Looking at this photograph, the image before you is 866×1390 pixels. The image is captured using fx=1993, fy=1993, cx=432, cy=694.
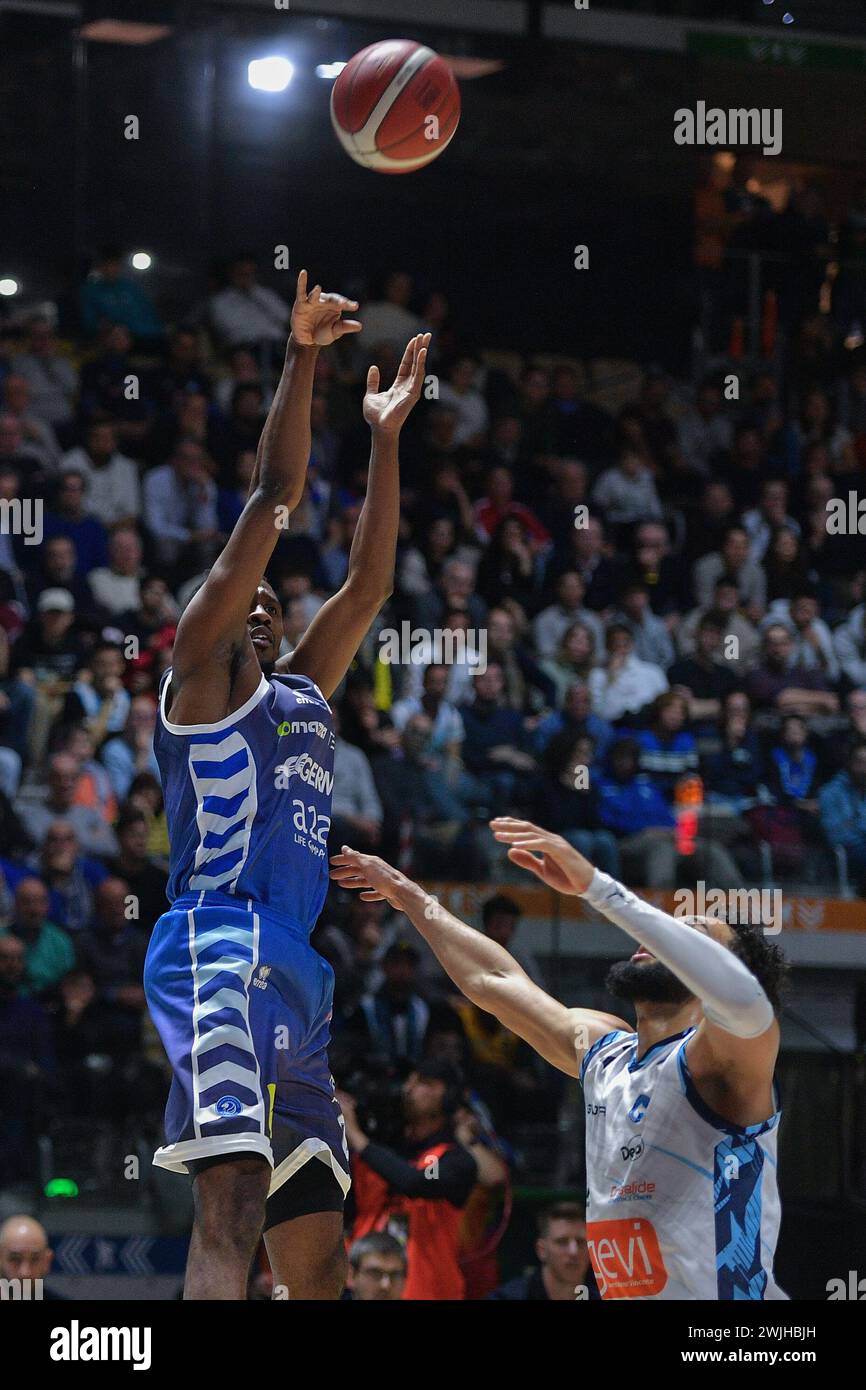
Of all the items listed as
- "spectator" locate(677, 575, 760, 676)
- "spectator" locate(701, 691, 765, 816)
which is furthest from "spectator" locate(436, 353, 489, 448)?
"spectator" locate(701, 691, 765, 816)

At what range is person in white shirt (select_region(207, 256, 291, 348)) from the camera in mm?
13352

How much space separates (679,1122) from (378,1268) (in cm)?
282

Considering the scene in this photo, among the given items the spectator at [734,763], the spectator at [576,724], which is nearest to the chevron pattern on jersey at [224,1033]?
the spectator at [576,724]

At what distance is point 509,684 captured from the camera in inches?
427

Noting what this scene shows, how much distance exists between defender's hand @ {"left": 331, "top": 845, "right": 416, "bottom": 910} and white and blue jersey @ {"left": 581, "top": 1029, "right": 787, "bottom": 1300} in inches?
34.9

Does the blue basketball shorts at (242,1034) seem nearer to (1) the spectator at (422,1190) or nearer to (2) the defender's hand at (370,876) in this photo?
(2) the defender's hand at (370,876)

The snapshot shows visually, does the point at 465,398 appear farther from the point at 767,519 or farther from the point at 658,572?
the point at 767,519

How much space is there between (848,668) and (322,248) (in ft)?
19.0

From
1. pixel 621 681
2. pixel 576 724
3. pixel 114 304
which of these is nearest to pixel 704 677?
pixel 621 681

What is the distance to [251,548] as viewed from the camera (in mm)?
4750

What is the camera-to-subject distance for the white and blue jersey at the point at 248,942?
4.60 meters

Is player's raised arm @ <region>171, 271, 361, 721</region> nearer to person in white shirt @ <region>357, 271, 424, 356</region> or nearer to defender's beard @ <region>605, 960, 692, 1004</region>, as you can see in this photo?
defender's beard @ <region>605, 960, 692, 1004</region>

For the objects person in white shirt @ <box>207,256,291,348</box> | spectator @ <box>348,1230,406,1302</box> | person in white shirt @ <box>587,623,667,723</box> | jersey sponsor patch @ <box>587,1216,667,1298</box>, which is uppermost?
person in white shirt @ <box>207,256,291,348</box>

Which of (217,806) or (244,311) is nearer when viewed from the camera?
(217,806)
